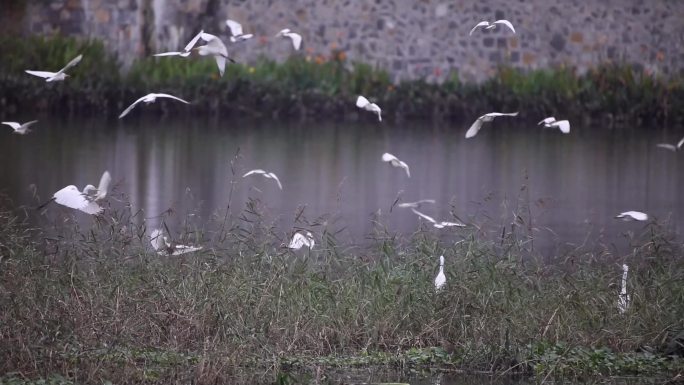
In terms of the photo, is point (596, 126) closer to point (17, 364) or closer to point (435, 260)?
point (435, 260)

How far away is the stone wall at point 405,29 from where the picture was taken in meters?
23.0

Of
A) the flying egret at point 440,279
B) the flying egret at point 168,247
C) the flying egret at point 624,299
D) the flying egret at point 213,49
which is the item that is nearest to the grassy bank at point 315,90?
the flying egret at point 213,49

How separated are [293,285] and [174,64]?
15.4 metres

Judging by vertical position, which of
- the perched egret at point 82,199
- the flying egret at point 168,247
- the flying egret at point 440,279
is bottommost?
the flying egret at point 440,279

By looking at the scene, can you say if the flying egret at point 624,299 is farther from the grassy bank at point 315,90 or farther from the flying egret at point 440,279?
the grassy bank at point 315,90

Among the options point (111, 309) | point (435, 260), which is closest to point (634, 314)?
point (435, 260)

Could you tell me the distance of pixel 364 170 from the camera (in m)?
14.9

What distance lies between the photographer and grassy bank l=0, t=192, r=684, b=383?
6086 mm

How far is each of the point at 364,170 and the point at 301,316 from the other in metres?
8.40

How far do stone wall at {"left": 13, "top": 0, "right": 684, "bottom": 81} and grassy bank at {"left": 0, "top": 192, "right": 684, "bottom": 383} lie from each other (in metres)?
15.9

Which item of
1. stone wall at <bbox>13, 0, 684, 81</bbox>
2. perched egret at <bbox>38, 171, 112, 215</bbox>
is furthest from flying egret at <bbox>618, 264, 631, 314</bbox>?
stone wall at <bbox>13, 0, 684, 81</bbox>

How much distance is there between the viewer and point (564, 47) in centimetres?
2392

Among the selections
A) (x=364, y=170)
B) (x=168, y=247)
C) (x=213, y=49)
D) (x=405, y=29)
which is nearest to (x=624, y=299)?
(x=168, y=247)

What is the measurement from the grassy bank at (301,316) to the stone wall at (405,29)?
1587 centimetres
